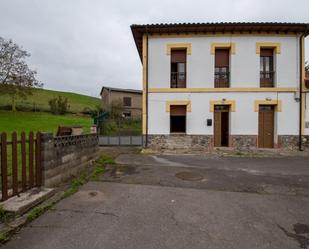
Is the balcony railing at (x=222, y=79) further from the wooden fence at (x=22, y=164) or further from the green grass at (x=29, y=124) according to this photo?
the green grass at (x=29, y=124)

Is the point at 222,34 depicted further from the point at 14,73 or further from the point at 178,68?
the point at 14,73

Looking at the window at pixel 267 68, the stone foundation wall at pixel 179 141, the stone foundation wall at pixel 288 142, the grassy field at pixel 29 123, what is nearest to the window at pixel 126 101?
the grassy field at pixel 29 123

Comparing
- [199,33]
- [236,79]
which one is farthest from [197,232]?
[199,33]

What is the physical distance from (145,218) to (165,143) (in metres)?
8.41

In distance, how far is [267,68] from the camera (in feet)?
39.9

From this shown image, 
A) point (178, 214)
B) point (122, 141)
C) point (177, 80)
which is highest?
point (177, 80)

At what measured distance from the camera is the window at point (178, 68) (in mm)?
12168

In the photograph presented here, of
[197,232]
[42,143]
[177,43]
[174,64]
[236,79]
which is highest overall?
[177,43]

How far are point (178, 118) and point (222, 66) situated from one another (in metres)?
4.21

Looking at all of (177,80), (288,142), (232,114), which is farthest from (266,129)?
(177,80)

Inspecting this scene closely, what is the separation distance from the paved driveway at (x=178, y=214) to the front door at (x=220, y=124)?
565cm

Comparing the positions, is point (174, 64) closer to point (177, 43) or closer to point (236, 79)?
point (177, 43)

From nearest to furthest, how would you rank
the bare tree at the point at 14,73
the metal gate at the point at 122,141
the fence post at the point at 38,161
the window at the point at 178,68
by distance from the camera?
1. the fence post at the point at 38,161
2. the window at the point at 178,68
3. the metal gate at the point at 122,141
4. the bare tree at the point at 14,73

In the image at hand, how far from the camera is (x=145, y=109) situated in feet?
38.7
